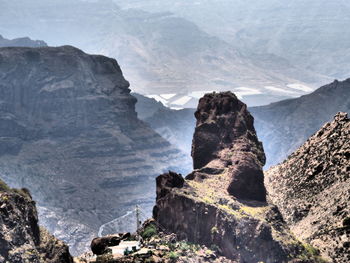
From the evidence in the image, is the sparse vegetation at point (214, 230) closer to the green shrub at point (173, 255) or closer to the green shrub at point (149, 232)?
the green shrub at point (149, 232)

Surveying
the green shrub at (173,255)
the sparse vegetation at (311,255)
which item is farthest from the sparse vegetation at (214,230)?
the green shrub at (173,255)

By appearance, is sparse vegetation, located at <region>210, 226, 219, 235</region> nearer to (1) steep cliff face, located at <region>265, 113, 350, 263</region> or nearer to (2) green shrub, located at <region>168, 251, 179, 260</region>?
(1) steep cliff face, located at <region>265, 113, 350, 263</region>

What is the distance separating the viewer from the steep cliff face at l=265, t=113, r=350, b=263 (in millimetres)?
148000

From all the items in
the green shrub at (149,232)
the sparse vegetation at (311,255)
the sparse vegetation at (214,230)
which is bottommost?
the sparse vegetation at (311,255)

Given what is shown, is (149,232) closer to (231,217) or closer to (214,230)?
(214,230)

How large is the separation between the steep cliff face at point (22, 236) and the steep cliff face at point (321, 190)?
41.9m

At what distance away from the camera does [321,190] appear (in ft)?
539

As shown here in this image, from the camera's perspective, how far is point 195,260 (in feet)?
491

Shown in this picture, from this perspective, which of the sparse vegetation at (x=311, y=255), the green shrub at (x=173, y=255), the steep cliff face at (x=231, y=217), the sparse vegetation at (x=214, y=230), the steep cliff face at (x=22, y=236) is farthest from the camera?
the sparse vegetation at (x=214, y=230)

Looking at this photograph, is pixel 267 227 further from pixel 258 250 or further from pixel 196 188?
pixel 196 188

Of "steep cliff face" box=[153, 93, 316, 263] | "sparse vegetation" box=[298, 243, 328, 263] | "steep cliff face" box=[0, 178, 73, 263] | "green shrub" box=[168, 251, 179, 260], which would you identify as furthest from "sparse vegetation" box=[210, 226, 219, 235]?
"steep cliff face" box=[0, 178, 73, 263]

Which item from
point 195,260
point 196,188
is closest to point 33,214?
point 195,260

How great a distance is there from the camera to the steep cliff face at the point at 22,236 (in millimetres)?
115500

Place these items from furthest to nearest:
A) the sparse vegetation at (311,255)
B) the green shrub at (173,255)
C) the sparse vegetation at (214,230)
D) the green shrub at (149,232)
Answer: the sparse vegetation at (214,230) < the green shrub at (149,232) < the sparse vegetation at (311,255) < the green shrub at (173,255)
